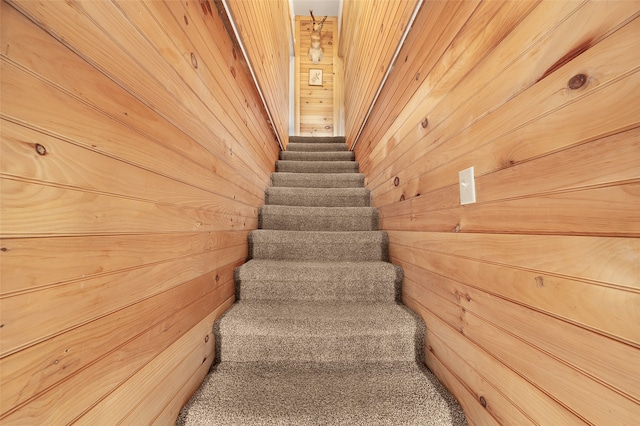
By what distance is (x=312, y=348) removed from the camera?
106 cm

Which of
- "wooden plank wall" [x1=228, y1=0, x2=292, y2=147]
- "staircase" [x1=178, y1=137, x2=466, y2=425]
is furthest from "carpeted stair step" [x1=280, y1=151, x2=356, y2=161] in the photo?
"staircase" [x1=178, y1=137, x2=466, y2=425]

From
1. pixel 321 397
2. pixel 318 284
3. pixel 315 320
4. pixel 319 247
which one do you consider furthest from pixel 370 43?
pixel 321 397

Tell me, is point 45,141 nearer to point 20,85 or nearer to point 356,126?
point 20,85

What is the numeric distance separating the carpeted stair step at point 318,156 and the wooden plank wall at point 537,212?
80.1 inches

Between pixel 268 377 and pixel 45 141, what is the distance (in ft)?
3.32

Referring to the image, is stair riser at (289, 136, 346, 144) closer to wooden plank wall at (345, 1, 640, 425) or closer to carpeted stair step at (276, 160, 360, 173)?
carpeted stair step at (276, 160, 360, 173)

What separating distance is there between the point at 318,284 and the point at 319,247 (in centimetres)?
36

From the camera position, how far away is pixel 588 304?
0.47 m

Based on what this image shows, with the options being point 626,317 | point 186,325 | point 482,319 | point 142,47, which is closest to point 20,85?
point 142,47

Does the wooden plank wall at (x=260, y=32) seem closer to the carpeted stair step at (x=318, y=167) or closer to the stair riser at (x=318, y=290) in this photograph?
the carpeted stair step at (x=318, y=167)

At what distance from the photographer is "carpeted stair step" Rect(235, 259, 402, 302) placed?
138 centimetres

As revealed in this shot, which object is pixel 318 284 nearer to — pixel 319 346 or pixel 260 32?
pixel 319 346

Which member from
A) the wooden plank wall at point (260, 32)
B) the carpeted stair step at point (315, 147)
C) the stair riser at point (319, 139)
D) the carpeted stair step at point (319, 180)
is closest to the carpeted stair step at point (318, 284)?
the carpeted stair step at point (319, 180)

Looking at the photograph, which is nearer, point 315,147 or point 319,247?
point 319,247
